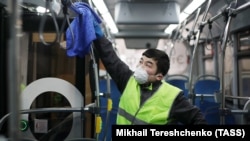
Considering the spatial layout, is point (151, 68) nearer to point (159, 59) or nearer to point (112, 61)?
point (159, 59)

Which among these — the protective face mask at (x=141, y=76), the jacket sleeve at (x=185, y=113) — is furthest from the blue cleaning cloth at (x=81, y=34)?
the jacket sleeve at (x=185, y=113)

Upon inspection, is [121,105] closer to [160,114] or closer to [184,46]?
[160,114]

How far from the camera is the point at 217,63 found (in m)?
6.03

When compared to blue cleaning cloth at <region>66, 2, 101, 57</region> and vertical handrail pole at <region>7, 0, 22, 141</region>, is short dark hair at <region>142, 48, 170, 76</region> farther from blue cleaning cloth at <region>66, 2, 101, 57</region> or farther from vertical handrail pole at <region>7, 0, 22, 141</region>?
vertical handrail pole at <region>7, 0, 22, 141</region>

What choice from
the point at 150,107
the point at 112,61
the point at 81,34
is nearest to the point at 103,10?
the point at 112,61

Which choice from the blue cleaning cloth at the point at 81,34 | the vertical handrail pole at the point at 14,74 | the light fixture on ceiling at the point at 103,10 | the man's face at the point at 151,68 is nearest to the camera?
the vertical handrail pole at the point at 14,74

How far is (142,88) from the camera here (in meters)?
2.24

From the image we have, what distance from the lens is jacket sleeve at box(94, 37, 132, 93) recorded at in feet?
7.47

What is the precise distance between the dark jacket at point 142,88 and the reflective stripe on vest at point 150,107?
0.04 m

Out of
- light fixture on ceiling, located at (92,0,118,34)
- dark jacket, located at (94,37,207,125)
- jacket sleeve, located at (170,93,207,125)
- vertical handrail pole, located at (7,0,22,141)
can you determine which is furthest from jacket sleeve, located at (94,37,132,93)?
vertical handrail pole, located at (7,0,22,141)

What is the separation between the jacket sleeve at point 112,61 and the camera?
Answer: 228cm

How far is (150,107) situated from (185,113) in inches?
10.2

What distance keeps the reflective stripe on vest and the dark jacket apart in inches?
1.7

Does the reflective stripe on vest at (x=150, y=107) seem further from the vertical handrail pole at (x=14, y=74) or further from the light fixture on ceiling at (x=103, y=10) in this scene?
the light fixture on ceiling at (x=103, y=10)
